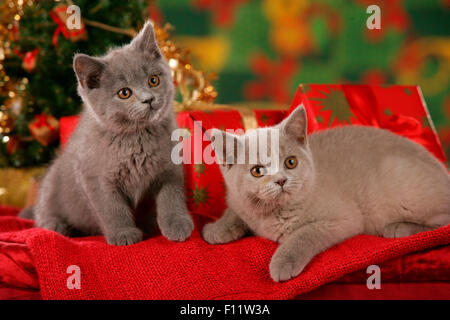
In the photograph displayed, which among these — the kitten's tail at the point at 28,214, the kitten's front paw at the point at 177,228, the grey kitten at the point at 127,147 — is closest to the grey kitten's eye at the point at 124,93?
the grey kitten at the point at 127,147

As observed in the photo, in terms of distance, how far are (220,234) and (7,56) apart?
1340 millimetres

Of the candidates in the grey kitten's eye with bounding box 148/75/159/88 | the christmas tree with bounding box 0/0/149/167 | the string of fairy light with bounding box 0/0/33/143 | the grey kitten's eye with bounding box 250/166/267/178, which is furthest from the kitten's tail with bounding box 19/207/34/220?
the grey kitten's eye with bounding box 250/166/267/178

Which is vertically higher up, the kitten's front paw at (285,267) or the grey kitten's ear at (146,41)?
the grey kitten's ear at (146,41)

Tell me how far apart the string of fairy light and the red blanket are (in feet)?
3.04

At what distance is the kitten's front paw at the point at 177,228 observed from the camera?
3.46 feet

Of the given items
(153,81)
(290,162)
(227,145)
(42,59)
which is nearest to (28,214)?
(42,59)

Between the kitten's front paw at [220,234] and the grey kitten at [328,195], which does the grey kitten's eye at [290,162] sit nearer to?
the grey kitten at [328,195]

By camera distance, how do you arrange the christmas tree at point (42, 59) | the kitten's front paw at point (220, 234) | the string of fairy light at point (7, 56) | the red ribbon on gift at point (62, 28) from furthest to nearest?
the string of fairy light at point (7, 56) < the christmas tree at point (42, 59) < the red ribbon on gift at point (62, 28) < the kitten's front paw at point (220, 234)

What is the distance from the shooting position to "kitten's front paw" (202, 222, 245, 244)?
1094 millimetres

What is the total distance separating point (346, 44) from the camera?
2.83 meters

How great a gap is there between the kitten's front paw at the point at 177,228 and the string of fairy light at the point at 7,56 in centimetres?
109

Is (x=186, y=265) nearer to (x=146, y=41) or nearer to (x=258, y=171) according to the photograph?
(x=258, y=171)
